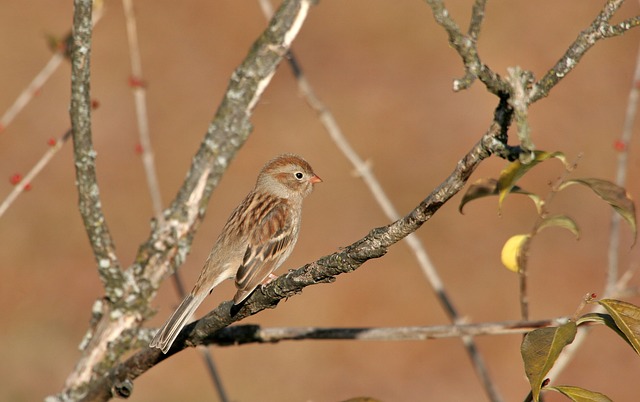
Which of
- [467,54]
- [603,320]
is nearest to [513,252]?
[603,320]

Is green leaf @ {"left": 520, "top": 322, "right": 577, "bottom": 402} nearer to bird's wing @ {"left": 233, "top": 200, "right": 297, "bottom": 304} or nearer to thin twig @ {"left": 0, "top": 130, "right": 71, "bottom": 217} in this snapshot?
bird's wing @ {"left": 233, "top": 200, "right": 297, "bottom": 304}

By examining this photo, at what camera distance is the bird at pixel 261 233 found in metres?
4.54

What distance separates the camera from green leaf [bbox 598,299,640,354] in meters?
2.52

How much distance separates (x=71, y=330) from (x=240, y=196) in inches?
132

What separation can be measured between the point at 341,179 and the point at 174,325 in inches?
393

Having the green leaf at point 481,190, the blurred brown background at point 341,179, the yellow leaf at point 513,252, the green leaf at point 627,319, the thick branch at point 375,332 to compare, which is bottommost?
the green leaf at point 627,319

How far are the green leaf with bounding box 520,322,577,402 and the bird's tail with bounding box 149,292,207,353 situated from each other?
152 cm

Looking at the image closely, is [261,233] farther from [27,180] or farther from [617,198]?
[617,198]

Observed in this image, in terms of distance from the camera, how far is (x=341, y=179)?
13656mm

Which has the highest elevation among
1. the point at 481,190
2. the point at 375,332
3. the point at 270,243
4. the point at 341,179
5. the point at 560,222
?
the point at 341,179

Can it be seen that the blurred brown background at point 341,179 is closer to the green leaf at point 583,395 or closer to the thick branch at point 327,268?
the thick branch at point 327,268

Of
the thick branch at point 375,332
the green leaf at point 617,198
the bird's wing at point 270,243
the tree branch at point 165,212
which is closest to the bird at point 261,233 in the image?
the bird's wing at point 270,243

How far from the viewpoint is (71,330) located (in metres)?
11.6

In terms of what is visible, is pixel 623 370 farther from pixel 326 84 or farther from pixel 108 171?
pixel 108 171
